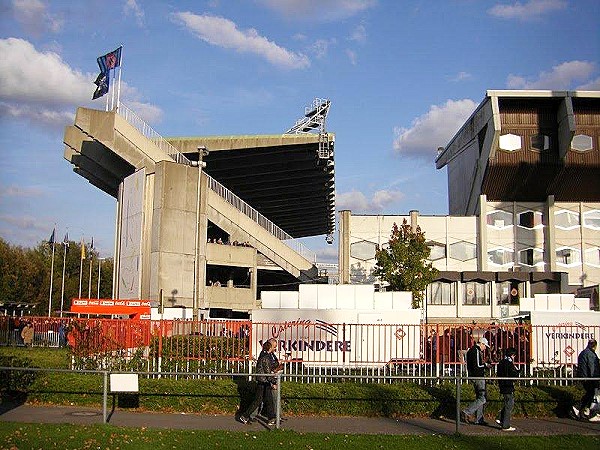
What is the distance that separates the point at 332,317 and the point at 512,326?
19.4 feet

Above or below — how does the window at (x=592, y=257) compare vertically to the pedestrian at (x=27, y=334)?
above

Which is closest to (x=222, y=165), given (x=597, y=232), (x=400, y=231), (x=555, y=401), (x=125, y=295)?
(x=125, y=295)

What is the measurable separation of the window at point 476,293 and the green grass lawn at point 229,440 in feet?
158

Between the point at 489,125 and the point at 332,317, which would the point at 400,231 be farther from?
the point at 332,317

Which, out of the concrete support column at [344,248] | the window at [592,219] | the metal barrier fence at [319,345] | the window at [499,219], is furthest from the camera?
the window at [592,219]

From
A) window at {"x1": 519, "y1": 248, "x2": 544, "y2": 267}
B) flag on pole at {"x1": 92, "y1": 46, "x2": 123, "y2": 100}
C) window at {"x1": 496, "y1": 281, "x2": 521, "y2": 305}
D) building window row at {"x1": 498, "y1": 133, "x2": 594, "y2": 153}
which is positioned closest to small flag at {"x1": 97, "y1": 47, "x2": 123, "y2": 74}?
flag on pole at {"x1": 92, "y1": 46, "x2": 123, "y2": 100}

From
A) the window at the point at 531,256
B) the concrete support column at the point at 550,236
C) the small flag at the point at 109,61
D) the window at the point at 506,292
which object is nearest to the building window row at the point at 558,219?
the concrete support column at the point at 550,236

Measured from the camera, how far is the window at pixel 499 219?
63.5m

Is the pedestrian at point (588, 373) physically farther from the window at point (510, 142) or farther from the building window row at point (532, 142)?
the window at point (510, 142)

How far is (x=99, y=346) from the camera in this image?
2080cm

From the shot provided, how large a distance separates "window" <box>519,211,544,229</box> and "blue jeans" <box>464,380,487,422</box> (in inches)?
2010

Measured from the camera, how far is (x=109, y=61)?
176 feet

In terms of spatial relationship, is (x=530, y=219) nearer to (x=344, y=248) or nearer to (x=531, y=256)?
(x=531, y=256)

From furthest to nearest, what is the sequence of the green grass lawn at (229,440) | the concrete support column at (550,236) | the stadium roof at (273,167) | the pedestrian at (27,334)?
1. the concrete support column at (550,236)
2. the stadium roof at (273,167)
3. the pedestrian at (27,334)
4. the green grass lawn at (229,440)
